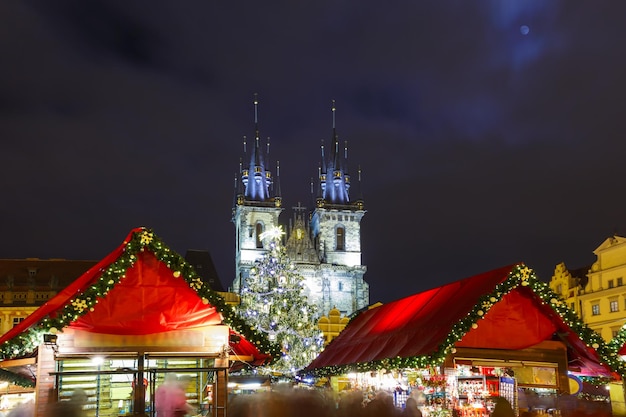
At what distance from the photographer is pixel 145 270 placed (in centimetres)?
1248

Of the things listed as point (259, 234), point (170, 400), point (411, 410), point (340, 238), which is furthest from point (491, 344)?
point (340, 238)

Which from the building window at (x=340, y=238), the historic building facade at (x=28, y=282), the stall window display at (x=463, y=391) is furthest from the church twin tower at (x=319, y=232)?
the stall window display at (x=463, y=391)

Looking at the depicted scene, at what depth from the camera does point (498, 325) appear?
46.6ft

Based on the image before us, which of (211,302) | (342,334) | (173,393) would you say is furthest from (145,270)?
(342,334)

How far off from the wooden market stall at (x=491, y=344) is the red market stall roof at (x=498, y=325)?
18 mm

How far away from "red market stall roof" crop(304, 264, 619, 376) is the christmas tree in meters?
25.5

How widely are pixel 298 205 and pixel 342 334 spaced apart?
54329 millimetres

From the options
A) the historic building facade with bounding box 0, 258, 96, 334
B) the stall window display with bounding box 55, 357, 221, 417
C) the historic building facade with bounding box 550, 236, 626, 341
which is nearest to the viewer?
the stall window display with bounding box 55, 357, 221, 417

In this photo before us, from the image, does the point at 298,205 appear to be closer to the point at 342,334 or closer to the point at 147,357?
the point at 342,334

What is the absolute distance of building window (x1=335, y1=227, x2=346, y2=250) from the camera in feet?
248

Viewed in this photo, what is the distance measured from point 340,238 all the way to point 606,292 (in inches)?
1404

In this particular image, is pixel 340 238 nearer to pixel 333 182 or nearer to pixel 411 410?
pixel 333 182

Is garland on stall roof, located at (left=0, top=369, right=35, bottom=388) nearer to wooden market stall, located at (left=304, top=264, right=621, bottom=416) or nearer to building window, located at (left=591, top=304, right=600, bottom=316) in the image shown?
wooden market stall, located at (left=304, top=264, right=621, bottom=416)

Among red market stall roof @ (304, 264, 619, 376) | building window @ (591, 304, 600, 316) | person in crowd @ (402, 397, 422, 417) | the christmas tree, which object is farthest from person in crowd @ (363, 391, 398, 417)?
building window @ (591, 304, 600, 316)
